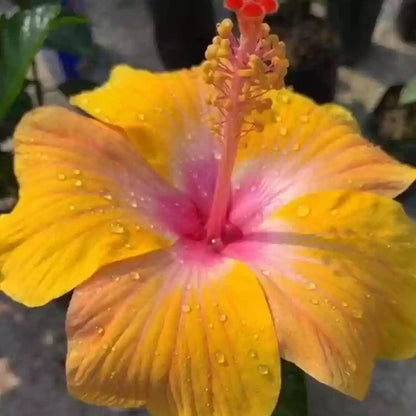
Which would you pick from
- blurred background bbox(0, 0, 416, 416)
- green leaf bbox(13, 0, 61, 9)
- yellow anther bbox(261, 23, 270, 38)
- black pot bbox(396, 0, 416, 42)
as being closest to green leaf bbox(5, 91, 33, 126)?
blurred background bbox(0, 0, 416, 416)

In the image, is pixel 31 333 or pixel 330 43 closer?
pixel 31 333

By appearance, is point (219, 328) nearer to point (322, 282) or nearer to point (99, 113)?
point (322, 282)

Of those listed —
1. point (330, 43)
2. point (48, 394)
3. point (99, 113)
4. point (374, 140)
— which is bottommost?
point (48, 394)

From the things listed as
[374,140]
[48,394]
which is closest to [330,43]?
[374,140]

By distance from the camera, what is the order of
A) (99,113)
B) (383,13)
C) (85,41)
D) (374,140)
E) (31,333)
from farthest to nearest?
(383,13) → (374,140) → (31,333) → (85,41) → (99,113)

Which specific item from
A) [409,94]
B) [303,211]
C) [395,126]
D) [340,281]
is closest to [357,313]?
[340,281]

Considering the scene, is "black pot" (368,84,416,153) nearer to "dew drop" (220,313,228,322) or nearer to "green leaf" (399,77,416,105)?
"green leaf" (399,77,416,105)
